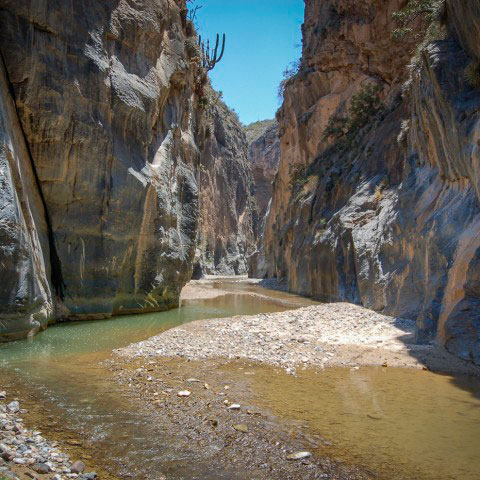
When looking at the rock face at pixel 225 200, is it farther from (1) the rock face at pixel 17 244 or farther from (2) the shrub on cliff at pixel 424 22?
(1) the rock face at pixel 17 244

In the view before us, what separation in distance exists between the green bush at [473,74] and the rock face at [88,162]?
11141 mm

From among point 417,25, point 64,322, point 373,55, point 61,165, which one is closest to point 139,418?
point 64,322

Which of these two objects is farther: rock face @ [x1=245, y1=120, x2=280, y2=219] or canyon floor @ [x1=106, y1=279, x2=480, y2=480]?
rock face @ [x1=245, y1=120, x2=280, y2=219]

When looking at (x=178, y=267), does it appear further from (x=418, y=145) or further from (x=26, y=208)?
(x=418, y=145)

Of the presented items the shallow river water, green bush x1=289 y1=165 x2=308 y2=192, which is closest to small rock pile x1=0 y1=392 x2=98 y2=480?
the shallow river water

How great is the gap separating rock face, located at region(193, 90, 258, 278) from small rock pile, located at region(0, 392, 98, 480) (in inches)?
1760

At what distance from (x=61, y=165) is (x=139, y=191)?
3.33 metres

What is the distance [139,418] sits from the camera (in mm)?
6504

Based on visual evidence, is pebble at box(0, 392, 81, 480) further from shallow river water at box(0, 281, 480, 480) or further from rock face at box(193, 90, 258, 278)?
rock face at box(193, 90, 258, 278)

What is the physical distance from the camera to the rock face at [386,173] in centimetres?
1138

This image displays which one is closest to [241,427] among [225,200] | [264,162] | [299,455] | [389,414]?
[299,455]

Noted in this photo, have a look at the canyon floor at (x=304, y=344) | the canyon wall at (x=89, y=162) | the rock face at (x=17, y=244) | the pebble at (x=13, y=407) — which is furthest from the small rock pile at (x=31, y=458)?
the canyon wall at (x=89, y=162)

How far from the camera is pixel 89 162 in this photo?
16047mm

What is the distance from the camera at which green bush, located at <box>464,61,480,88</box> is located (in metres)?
12.1
